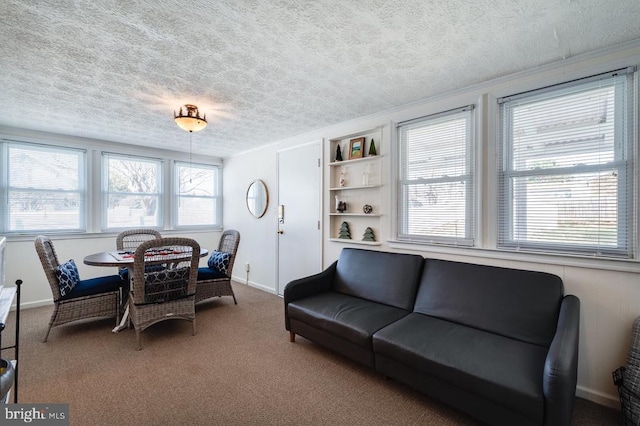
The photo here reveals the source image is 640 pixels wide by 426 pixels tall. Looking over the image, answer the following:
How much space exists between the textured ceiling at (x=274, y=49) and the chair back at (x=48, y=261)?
144 centimetres

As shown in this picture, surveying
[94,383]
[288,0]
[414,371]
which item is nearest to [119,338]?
[94,383]

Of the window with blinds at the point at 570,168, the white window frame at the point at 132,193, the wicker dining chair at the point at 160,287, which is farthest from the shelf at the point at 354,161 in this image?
the white window frame at the point at 132,193

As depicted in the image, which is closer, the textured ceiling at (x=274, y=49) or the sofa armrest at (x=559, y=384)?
the sofa armrest at (x=559, y=384)

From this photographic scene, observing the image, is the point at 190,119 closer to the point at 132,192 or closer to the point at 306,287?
the point at 306,287

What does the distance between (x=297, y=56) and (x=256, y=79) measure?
20.9 inches

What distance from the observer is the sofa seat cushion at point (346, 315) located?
88.4 inches

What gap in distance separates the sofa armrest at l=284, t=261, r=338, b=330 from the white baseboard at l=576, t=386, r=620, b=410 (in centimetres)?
217

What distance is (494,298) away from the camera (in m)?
2.21

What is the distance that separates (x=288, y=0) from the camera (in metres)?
1.54

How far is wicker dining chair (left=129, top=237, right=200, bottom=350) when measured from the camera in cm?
275

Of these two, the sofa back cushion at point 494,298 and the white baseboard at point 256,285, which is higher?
the sofa back cushion at point 494,298

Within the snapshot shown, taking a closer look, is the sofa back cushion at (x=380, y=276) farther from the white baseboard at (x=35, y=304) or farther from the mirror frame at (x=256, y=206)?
the white baseboard at (x=35, y=304)

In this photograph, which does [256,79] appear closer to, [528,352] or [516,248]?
[516,248]

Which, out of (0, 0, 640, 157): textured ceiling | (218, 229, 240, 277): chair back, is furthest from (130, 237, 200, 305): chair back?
(0, 0, 640, 157): textured ceiling
